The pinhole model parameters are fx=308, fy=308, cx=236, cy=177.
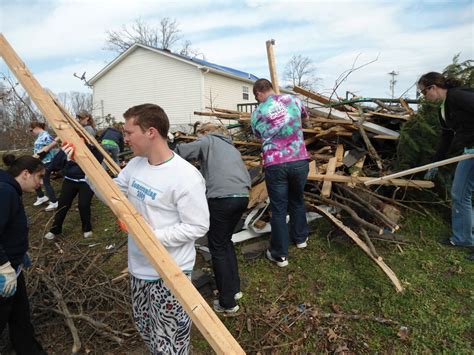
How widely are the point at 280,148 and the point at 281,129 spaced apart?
0.22m

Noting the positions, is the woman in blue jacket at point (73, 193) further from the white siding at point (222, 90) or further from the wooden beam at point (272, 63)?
the white siding at point (222, 90)

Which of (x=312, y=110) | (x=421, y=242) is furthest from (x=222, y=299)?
(x=312, y=110)

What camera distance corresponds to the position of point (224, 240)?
9.75 feet

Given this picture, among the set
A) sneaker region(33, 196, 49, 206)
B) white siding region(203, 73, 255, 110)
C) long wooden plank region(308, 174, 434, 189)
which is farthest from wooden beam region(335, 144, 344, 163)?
white siding region(203, 73, 255, 110)

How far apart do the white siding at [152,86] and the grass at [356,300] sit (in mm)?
17124

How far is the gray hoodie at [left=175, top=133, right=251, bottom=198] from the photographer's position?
9.25ft

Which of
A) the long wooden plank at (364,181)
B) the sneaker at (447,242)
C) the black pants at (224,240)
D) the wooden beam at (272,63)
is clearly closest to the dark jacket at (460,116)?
the long wooden plank at (364,181)

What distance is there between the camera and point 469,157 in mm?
3445

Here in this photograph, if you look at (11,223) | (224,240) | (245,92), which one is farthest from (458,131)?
(245,92)

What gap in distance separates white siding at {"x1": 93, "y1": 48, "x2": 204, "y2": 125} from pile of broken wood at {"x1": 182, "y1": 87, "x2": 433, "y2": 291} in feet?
46.4

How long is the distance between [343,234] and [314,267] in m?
0.85

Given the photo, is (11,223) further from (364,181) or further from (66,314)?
(364,181)

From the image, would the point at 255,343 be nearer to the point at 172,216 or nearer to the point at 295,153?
the point at 172,216

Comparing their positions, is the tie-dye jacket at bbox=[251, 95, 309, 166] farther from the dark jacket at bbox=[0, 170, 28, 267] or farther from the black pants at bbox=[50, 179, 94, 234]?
the black pants at bbox=[50, 179, 94, 234]
